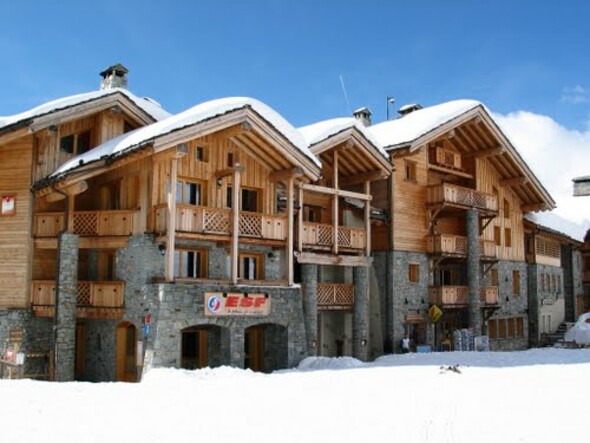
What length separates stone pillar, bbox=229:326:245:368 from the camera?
2166cm

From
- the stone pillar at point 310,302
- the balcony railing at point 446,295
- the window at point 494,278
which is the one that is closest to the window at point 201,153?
the stone pillar at point 310,302

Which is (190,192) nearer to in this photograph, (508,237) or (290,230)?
(290,230)

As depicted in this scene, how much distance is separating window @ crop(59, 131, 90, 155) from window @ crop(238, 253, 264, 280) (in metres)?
6.99

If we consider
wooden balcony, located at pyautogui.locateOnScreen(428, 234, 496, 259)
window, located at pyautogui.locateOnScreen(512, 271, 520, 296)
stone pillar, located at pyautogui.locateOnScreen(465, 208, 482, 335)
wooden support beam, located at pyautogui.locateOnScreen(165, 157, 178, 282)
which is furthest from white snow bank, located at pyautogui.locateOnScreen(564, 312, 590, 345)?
wooden support beam, located at pyautogui.locateOnScreen(165, 157, 178, 282)

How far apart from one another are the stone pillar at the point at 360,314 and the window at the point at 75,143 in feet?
38.0

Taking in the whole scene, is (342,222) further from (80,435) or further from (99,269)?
(80,435)

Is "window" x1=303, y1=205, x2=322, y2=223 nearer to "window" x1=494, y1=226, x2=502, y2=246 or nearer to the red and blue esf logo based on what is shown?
the red and blue esf logo

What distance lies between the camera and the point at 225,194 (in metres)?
23.4

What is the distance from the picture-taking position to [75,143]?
24.5m

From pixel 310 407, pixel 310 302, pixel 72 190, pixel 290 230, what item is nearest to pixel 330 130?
pixel 290 230

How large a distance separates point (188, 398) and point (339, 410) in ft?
12.2

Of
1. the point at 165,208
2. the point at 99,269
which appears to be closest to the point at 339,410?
the point at 165,208

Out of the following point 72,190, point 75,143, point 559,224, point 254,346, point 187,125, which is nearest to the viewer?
point 187,125

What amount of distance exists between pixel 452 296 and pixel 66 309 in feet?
57.3
